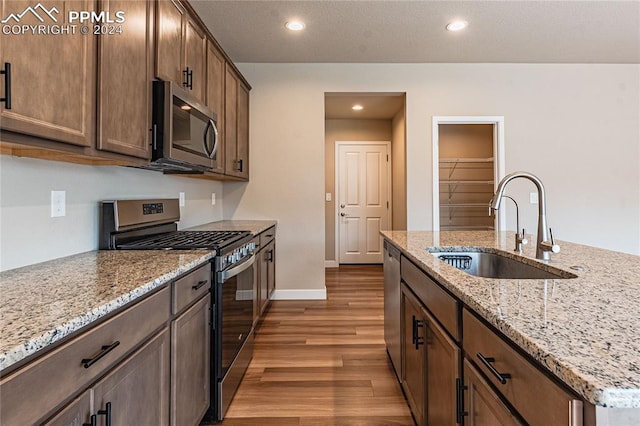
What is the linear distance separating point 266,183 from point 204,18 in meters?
1.69

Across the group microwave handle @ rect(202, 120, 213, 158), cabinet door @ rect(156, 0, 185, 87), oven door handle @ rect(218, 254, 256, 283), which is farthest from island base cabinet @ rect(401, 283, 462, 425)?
cabinet door @ rect(156, 0, 185, 87)

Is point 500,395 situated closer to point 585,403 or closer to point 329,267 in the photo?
point 585,403

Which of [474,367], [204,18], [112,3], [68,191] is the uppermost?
[204,18]

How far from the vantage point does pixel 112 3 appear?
4.56 feet

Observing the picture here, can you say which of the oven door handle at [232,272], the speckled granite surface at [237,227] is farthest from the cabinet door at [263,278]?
the oven door handle at [232,272]

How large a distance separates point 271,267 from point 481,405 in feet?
9.19

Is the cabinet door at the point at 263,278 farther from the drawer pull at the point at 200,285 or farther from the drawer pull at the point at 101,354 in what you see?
the drawer pull at the point at 101,354

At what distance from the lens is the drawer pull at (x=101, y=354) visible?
0.82 metres

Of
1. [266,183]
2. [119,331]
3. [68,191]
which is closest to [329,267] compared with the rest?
[266,183]

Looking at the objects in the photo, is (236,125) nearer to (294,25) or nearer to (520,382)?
(294,25)

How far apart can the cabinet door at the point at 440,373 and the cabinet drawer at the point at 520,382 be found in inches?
5.5

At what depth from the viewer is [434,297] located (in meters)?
1.29

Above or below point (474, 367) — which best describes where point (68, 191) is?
above

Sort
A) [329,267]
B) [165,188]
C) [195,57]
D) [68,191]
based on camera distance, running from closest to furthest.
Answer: [68,191]
[195,57]
[165,188]
[329,267]
